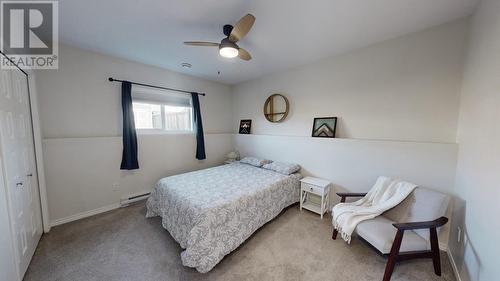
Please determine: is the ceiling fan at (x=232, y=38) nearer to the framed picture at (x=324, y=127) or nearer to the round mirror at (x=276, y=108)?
the round mirror at (x=276, y=108)

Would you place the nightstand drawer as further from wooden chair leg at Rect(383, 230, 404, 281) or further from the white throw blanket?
wooden chair leg at Rect(383, 230, 404, 281)

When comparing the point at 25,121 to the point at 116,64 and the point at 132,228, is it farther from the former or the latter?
the point at 132,228

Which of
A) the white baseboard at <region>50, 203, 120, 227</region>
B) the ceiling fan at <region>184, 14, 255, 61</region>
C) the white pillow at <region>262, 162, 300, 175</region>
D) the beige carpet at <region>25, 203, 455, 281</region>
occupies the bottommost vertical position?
the beige carpet at <region>25, 203, 455, 281</region>

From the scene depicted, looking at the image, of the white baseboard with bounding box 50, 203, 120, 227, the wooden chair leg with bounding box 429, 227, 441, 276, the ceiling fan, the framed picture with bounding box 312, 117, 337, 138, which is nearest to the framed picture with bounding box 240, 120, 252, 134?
the framed picture with bounding box 312, 117, 337, 138

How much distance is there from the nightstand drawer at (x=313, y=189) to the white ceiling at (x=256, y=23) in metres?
2.05

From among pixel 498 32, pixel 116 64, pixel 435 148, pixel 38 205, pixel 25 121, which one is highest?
pixel 116 64

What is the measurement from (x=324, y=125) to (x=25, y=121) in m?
3.86

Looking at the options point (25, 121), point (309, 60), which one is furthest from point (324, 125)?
point (25, 121)

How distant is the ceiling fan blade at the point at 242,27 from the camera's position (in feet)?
4.94

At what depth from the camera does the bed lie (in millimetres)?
1634

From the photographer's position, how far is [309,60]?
2.91 m

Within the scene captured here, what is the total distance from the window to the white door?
4.19 feet

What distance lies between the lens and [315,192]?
8.73 ft

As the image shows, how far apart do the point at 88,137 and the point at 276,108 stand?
10.5 ft
